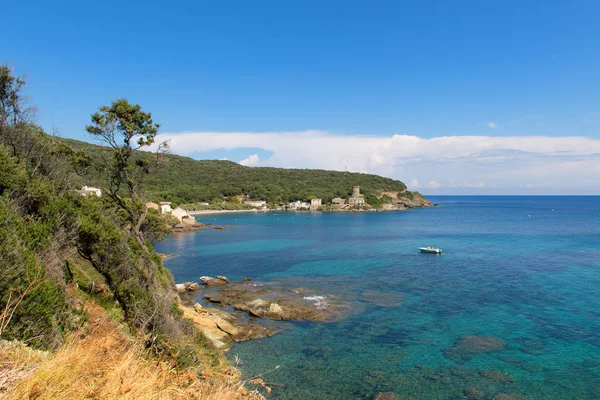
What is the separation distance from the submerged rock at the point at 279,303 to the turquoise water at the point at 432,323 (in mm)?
1166

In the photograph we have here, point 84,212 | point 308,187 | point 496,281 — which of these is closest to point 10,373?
point 84,212

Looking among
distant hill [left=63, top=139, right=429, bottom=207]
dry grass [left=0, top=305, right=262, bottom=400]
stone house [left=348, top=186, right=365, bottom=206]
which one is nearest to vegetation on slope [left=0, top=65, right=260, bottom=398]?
dry grass [left=0, top=305, right=262, bottom=400]

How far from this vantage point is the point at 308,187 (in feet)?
521

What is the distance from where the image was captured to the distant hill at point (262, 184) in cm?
12762

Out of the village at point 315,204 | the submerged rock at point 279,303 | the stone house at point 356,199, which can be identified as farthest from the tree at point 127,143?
the stone house at point 356,199

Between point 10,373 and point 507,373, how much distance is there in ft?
57.7

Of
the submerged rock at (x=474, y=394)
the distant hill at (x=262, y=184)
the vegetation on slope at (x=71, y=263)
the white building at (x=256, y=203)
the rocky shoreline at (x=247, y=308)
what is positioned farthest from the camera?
the white building at (x=256, y=203)

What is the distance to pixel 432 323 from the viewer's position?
21422mm

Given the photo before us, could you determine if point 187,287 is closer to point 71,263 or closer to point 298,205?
point 71,263

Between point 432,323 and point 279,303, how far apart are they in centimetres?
1041

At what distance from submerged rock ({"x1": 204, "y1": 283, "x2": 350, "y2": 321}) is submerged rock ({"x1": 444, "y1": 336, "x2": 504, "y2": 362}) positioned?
23.3ft

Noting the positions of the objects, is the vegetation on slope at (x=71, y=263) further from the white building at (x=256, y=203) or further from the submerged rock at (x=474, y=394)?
the white building at (x=256, y=203)

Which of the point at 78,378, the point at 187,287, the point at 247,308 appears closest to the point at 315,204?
the point at 187,287

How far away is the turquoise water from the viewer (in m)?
14.8
